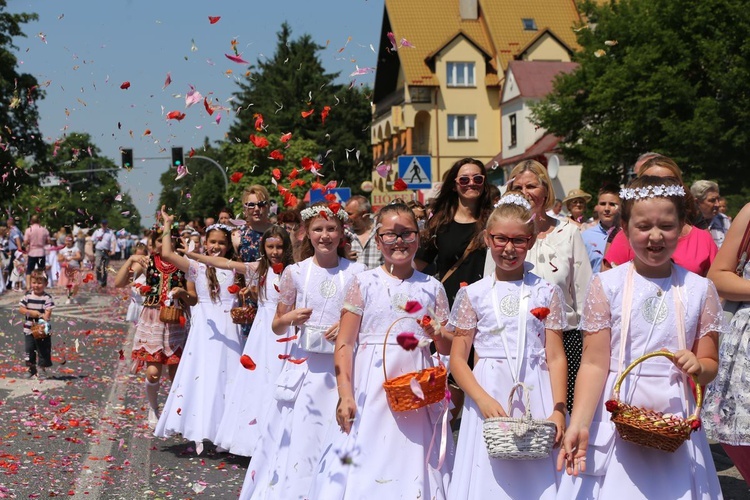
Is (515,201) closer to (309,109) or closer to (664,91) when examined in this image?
(664,91)

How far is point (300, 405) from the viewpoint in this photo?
23.8ft

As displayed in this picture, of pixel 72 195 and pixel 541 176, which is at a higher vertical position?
pixel 72 195

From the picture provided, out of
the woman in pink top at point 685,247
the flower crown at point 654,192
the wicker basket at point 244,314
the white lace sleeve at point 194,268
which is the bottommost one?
the wicker basket at point 244,314

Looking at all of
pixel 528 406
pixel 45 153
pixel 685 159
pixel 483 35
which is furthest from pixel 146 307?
pixel 483 35

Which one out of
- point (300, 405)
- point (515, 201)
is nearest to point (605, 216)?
point (300, 405)

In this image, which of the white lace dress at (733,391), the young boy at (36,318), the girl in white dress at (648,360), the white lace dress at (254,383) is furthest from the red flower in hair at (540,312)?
the young boy at (36,318)

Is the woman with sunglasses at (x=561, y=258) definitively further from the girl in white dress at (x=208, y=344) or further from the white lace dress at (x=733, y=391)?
the girl in white dress at (x=208, y=344)

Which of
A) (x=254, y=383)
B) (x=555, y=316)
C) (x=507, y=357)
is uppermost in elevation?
(x=555, y=316)

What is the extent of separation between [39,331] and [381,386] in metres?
9.13

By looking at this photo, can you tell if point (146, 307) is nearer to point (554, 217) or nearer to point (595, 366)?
point (554, 217)

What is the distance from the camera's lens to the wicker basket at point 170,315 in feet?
36.0

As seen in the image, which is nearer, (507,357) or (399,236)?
(507,357)

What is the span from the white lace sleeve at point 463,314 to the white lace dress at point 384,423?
1.54 ft

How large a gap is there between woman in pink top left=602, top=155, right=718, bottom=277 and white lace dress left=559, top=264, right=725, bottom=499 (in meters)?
1.22
